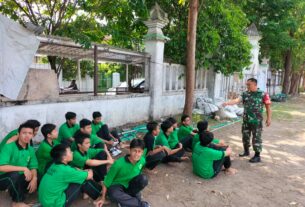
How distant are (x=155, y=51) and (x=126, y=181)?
611 centimetres

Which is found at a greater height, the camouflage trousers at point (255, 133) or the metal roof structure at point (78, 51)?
the metal roof structure at point (78, 51)

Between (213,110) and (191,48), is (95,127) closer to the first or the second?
(191,48)

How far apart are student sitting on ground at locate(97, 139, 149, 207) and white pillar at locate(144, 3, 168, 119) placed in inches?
226

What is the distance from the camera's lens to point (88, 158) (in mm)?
3998

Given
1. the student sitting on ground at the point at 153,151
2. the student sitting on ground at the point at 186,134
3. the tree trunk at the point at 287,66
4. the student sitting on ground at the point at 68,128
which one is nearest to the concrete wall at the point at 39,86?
the student sitting on ground at the point at 68,128

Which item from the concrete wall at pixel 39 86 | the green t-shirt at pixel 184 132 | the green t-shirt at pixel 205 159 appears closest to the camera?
the green t-shirt at pixel 205 159

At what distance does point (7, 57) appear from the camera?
489 cm

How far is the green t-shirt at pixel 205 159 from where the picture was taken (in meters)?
4.53

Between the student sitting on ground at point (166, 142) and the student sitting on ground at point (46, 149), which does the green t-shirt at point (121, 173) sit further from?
the student sitting on ground at point (166, 142)

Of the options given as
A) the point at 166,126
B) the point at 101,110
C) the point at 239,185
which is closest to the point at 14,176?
the point at 166,126

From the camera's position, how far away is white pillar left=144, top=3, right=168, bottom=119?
348 inches

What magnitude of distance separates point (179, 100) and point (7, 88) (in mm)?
7042

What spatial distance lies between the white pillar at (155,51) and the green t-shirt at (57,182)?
6.14 m

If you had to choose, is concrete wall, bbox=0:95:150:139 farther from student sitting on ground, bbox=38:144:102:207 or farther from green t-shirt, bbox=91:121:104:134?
student sitting on ground, bbox=38:144:102:207
